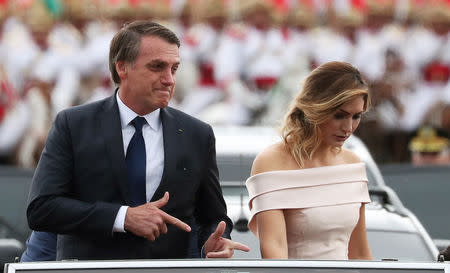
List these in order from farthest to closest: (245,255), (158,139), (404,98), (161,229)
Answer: (404,98) < (245,255) < (158,139) < (161,229)

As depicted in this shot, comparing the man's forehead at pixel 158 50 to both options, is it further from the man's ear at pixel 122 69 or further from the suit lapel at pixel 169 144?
the suit lapel at pixel 169 144

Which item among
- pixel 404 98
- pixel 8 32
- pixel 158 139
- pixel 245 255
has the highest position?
pixel 8 32

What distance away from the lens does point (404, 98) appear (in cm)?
1728

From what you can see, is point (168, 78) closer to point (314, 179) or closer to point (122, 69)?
point (122, 69)

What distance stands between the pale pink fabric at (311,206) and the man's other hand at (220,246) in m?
0.24

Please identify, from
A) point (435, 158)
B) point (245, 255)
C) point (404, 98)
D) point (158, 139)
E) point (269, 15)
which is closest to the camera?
point (158, 139)

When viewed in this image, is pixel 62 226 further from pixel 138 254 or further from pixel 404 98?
pixel 404 98

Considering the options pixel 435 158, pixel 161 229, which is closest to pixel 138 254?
pixel 161 229

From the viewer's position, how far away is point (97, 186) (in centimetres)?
493

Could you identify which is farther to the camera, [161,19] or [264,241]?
[161,19]

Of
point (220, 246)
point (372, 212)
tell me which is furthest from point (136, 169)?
point (372, 212)

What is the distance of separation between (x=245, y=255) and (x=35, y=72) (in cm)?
1184

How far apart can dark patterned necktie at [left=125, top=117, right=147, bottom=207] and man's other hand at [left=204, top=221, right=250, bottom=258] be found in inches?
11.6

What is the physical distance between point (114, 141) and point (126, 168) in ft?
0.38
